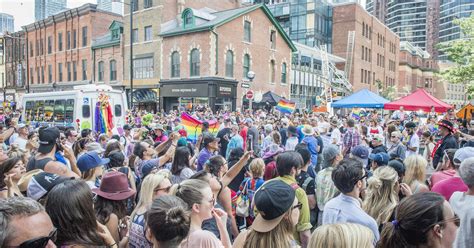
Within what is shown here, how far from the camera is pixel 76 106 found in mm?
15430

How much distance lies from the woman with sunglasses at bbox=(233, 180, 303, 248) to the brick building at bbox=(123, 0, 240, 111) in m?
29.7

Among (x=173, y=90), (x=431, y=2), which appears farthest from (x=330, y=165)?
(x=431, y=2)

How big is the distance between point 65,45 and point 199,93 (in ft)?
70.3

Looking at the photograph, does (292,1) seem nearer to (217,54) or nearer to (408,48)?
(217,54)

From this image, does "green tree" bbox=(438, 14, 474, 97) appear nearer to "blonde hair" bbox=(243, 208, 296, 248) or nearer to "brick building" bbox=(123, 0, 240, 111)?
"blonde hair" bbox=(243, 208, 296, 248)

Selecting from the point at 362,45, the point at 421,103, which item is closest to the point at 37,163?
the point at 421,103

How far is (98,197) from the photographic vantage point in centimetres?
355

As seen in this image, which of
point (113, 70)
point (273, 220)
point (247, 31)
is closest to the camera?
point (273, 220)

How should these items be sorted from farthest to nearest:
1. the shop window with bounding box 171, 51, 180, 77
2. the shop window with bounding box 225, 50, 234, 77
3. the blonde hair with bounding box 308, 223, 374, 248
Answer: the shop window with bounding box 171, 51, 180, 77 < the shop window with bounding box 225, 50, 234, 77 < the blonde hair with bounding box 308, 223, 374, 248

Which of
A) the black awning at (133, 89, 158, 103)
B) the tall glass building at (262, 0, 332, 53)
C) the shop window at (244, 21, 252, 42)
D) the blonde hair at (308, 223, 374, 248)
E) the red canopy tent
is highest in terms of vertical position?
the tall glass building at (262, 0, 332, 53)

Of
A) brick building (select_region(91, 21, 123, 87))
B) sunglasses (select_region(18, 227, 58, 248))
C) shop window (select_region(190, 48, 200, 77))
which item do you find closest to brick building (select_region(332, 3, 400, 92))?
shop window (select_region(190, 48, 200, 77))

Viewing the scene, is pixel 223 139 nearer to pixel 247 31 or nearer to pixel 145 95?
pixel 247 31

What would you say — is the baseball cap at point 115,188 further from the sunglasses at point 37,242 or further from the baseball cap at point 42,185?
the sunglasses at point 37,242

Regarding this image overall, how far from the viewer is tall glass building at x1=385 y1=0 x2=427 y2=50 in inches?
5433
